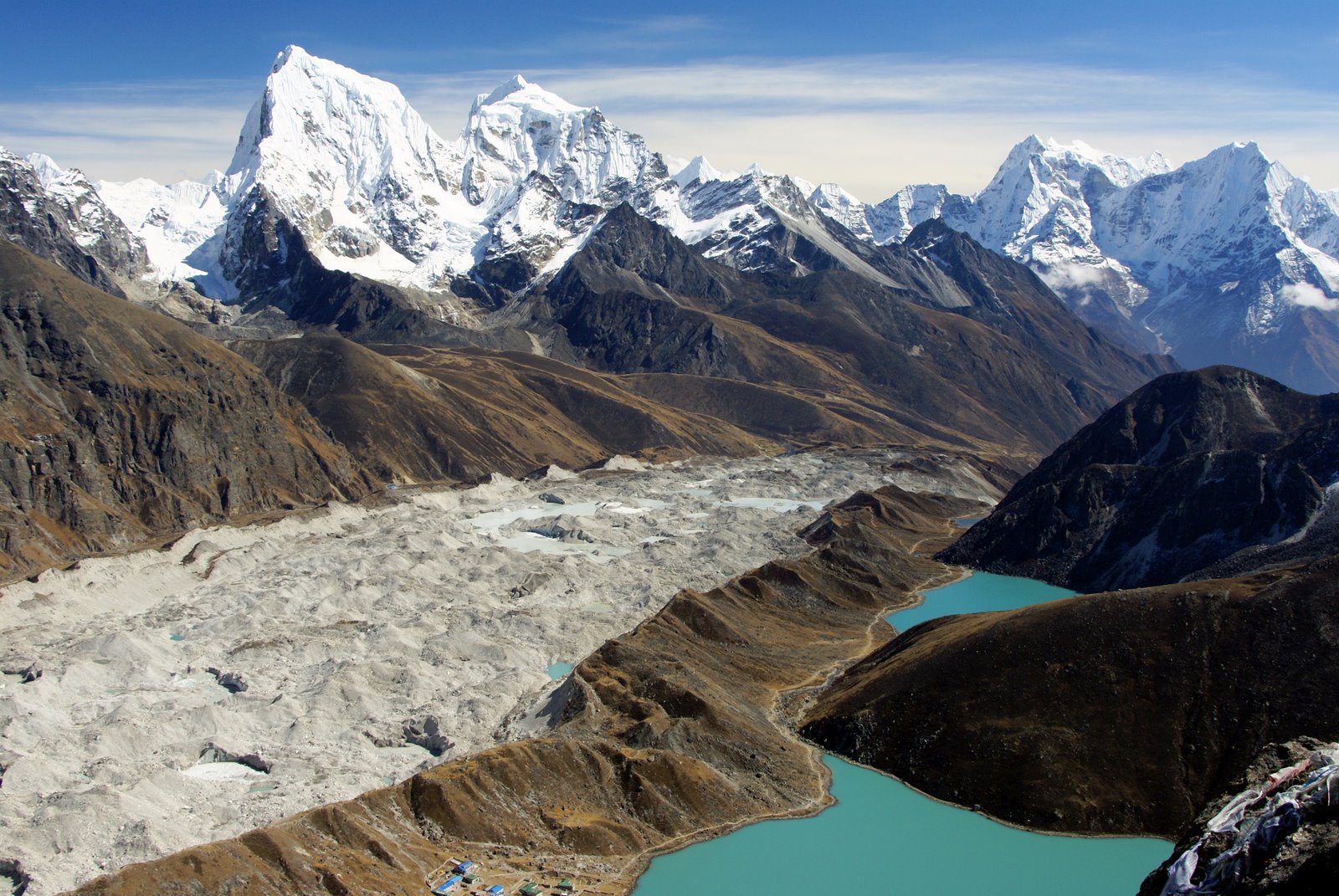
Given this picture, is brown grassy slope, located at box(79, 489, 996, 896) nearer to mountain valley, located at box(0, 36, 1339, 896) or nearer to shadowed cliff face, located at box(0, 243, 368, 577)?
mountain valley, located at box(0, 36, 1339, 896)

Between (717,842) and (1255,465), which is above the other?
(1255,465)

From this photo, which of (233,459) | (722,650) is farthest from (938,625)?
(233,459)

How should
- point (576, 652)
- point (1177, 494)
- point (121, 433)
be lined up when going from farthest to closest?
point (121, 433)
point (1177, 494)
point (576, 652)

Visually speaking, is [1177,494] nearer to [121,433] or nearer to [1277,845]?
[1277,845]

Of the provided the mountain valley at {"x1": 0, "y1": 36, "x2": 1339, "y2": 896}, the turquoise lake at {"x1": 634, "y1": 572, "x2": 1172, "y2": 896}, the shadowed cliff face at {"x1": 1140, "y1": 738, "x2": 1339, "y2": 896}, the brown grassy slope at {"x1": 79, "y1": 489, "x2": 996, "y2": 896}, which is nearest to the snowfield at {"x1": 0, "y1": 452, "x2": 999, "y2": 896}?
the mountain valley at {"x1": 0, "y1": 36, "x2": 1339, "y2": 896}

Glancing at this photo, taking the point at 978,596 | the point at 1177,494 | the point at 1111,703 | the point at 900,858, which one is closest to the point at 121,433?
the point at 978,596

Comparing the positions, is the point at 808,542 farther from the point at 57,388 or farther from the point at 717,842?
the point at 57,388

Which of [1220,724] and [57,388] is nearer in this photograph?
[1220,724]
